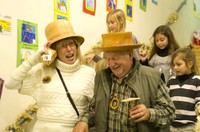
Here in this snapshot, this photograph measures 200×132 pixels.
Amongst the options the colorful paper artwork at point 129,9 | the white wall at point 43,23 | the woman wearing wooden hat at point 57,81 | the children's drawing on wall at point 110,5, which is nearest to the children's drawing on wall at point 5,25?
the white wall at point 43,23

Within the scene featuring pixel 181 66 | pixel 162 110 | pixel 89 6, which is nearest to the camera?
pixel 162 110

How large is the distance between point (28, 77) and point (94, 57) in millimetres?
1051

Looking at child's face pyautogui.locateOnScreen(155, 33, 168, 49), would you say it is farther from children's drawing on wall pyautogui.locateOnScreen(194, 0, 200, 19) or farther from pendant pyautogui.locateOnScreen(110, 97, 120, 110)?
children's drawing on wall pyautogui.locateOnScreen(194, 0, 200, 19)

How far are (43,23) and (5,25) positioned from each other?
16.8 inches

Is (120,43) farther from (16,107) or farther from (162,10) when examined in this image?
(162,10)

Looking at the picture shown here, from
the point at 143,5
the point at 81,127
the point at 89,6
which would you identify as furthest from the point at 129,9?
the point at 81,127

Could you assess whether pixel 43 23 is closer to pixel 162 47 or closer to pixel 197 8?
pixel 162 47

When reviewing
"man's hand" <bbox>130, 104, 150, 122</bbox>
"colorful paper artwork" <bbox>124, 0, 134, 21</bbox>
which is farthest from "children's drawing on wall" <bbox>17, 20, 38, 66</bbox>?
"colorful paper artwork" <bbox>124, 0, 134, 21</bbox>

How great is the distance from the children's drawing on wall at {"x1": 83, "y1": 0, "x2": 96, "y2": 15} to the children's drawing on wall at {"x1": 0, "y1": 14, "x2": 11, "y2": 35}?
Result: 105 centimetres

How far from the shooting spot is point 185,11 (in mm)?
5641

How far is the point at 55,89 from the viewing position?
1.88 metres

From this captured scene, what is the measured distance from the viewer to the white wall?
2262 mm

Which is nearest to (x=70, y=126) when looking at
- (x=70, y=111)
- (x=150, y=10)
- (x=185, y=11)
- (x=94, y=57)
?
(x=70, y=111)

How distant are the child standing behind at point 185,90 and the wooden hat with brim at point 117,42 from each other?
1.10 meters
